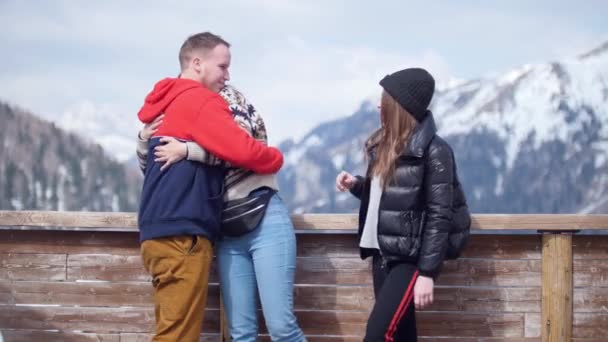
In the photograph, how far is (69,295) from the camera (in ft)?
14.7

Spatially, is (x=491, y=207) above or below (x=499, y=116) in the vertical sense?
below

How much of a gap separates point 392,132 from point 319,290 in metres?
1.16

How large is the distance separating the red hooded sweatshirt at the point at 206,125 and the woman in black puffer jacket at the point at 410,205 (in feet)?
1.63

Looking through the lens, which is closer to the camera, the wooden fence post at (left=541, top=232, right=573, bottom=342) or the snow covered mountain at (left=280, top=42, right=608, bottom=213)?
the wooden fence post at (left=541, top=232, right=573, bottom=342)

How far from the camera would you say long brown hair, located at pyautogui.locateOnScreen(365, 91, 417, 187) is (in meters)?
3.51

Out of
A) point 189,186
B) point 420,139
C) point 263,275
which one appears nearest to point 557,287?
point 420,139

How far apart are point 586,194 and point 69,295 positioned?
164 m

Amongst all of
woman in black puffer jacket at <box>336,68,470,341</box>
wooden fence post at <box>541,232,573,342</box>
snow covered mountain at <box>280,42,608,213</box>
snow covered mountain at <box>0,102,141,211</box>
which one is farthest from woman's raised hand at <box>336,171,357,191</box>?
snow covered mountain at <box>280,42,608,213</box>

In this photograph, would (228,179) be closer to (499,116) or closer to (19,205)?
(19,205)

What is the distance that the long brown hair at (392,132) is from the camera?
351cm

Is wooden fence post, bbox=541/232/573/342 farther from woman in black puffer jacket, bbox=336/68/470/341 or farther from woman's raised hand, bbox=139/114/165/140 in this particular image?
woman's raised hand, bbox=139/114/165/140

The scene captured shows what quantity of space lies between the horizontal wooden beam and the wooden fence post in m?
0.08

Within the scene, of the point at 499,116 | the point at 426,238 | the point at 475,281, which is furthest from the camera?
the point at 499,116

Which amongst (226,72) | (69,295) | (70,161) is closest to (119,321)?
(69,295)
